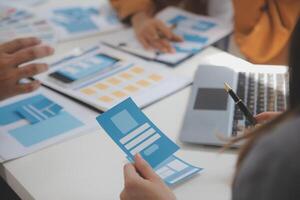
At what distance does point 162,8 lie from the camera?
1.61m

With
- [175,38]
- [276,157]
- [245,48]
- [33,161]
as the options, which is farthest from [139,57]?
[276,157]

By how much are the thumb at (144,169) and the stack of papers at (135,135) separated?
2cm

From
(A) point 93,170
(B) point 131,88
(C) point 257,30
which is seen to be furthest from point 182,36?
(A) point 93,170

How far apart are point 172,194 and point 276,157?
0.26 m

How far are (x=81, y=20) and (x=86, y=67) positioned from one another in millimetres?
391

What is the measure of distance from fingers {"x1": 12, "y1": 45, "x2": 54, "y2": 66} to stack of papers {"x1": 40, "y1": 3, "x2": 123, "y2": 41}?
305 mm

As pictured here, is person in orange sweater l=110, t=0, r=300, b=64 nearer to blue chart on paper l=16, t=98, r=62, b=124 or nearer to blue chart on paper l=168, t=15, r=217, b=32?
blue chart on paper l=168, t=15, r=217, b=32

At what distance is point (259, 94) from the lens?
99 cm

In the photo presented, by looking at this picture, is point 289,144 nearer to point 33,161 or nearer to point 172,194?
A: point 172,194

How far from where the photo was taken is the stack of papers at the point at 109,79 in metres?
1.05

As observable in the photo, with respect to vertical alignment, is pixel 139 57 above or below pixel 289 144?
below

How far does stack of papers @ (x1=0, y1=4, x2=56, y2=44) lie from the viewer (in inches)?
55.1

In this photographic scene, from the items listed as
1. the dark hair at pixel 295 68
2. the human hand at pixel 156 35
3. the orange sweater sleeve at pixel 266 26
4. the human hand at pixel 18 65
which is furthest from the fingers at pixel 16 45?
the dark hair at pixel 295 68

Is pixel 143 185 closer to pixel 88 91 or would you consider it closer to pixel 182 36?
pixel 88 91
